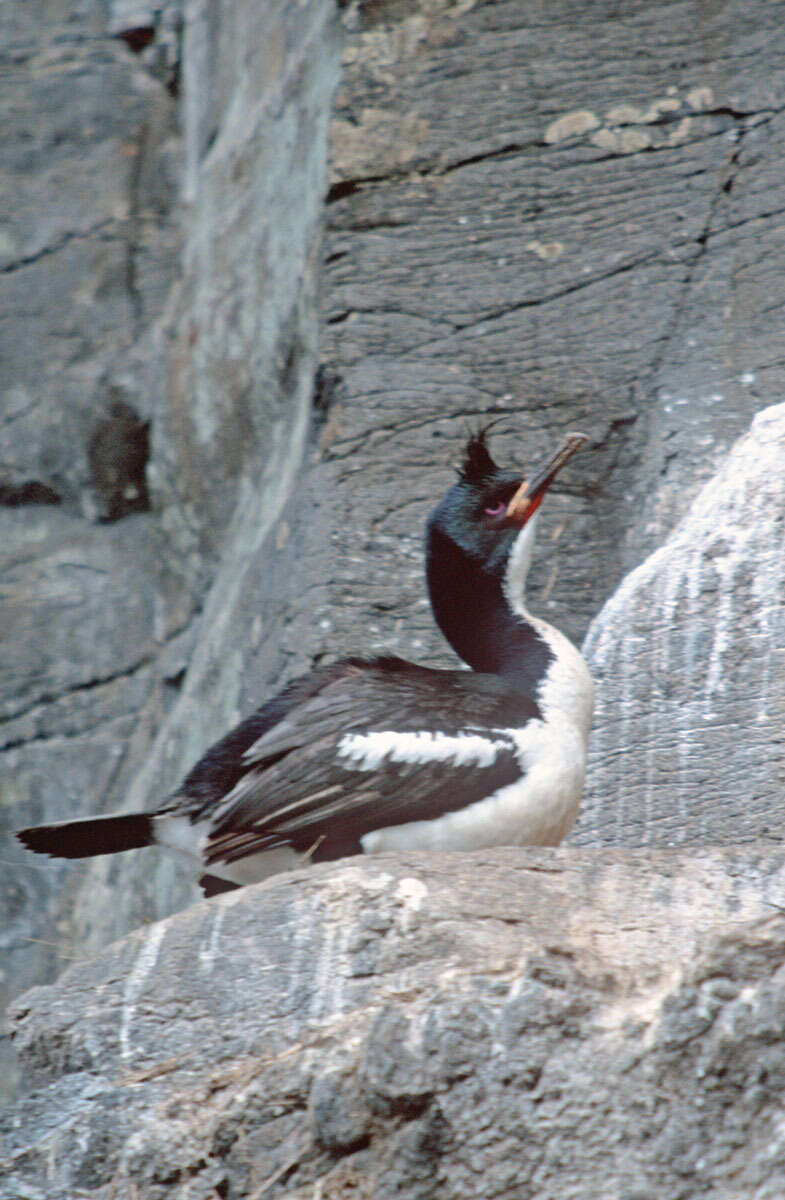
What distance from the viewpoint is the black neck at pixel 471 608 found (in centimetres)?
398

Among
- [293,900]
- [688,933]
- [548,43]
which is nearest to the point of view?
[688,933]

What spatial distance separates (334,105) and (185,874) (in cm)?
276

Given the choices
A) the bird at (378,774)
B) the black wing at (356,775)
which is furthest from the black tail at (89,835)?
the black wing at (356,775)

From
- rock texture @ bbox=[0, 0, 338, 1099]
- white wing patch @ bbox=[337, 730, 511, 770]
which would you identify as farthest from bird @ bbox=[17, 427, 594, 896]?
rock texture @ bbox=[0, 0, 338, 1099]

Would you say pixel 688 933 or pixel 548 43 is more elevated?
pixel 548 43

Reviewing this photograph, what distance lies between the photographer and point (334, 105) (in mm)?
5664

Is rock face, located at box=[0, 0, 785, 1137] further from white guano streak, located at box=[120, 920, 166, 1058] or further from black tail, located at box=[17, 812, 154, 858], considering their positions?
white guano streak, located at box=[120, 920, 166, 1058]

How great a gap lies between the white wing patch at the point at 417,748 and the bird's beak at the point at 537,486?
0.85 m

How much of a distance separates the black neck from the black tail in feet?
3.12

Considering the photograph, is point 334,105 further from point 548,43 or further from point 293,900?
point 293,900

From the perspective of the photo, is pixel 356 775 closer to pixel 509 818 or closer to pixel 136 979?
pixel 509 818

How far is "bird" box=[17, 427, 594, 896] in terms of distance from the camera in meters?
3.39

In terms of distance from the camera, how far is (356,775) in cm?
339

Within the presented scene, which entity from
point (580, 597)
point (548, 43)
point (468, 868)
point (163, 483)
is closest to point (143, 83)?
point (163, 483)
